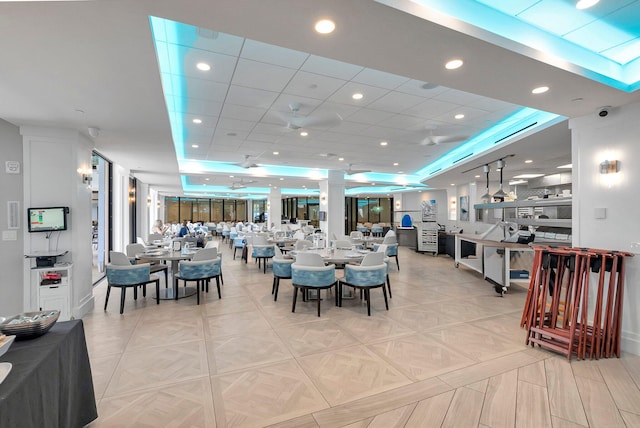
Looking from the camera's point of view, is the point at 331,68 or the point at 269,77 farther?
the point at 269,77

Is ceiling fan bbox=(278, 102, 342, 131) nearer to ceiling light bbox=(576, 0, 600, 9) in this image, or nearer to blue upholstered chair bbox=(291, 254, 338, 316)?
blue upholstered chair bbox=(291, 254, 338, 316)

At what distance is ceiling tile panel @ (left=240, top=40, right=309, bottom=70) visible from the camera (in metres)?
3.25

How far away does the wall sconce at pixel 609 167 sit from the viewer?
11.9ft

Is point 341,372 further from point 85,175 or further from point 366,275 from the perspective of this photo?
point 85,175

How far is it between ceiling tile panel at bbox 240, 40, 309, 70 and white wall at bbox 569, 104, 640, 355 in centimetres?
369

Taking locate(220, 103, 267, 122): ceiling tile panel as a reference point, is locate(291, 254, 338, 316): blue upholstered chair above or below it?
below

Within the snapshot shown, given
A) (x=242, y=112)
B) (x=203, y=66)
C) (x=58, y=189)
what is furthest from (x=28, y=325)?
(x=242, y=112)

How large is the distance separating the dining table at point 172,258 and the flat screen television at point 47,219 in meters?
1.33

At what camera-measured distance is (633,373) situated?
9.82 ft

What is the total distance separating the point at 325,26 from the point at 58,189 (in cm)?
465

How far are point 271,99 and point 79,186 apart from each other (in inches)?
127

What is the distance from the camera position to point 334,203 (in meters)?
11.9

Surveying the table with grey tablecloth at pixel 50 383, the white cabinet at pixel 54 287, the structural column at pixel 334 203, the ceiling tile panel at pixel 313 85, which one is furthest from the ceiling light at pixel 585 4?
the structural column at pixel 334 203

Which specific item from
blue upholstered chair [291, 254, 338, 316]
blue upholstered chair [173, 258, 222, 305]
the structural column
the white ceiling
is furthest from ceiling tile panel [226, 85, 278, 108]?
the structural column
